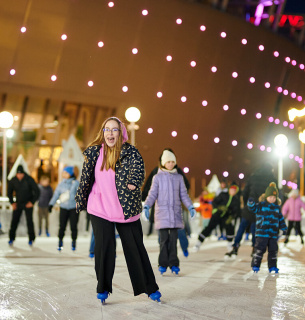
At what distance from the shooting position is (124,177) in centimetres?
631

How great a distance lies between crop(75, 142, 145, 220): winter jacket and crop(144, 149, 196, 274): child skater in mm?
2339

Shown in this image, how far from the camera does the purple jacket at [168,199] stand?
8867 millimetres

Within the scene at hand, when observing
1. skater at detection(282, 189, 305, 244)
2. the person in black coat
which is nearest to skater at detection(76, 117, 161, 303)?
the person in black coat

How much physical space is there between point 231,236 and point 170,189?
3524mm

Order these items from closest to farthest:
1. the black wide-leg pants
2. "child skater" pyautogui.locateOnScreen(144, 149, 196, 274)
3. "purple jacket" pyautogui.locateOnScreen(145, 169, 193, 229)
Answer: the black wide-leg pants, "child skater" pyautogui.locateOnScreen(144, 149, 196, 274), "purple jacket" pyautogui.locateOnScreen(145, 169, 193, 229)

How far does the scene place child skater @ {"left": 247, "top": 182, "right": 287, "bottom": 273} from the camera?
30.0 ft

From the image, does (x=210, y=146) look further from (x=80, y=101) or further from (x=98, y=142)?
(x=98, y=142)

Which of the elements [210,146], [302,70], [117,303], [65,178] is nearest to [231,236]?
[65,178]

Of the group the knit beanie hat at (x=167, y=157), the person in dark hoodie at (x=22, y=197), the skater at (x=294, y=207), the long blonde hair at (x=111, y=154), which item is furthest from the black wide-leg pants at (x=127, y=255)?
the skater at (x=294, y=207)

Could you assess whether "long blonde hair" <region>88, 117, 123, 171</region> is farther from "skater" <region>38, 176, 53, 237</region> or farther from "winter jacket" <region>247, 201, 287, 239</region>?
"skater" <region>38, 176, 53, 237</region>

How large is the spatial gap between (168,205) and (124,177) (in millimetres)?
2673

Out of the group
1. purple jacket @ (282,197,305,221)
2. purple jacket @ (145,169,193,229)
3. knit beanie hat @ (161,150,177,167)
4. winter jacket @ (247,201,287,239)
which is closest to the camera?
purple jacket @ (145,169,193,229)

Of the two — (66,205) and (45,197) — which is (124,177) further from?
(45,197)

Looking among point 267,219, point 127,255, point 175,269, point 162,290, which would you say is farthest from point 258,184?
point 127,255
